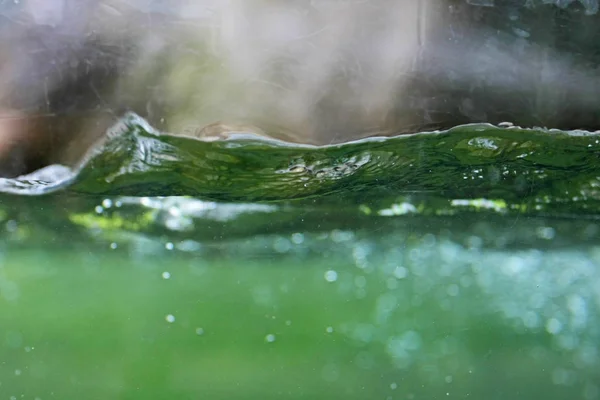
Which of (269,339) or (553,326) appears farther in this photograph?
(553,326)

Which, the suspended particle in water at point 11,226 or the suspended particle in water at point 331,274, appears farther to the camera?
the suspended particle in water at point 331,274

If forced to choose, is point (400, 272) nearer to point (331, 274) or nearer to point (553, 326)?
point (331, 274)

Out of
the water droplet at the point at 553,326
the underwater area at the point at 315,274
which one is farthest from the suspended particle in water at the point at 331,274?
the water droplet at the point at 553,326

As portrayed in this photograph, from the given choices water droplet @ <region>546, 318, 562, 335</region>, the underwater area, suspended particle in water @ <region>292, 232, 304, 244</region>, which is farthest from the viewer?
water droplet @ <region>546, 318, 562, 335</region>

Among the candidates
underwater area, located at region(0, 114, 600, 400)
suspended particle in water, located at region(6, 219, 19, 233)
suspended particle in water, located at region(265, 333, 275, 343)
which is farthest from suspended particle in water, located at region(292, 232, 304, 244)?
suspended particle in water, located at region(6, 219, 19, 233)

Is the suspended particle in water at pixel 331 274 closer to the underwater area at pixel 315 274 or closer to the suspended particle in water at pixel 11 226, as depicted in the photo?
the underwater area at pixel 315 274

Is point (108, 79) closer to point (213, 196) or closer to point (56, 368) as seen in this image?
point (213, 196)

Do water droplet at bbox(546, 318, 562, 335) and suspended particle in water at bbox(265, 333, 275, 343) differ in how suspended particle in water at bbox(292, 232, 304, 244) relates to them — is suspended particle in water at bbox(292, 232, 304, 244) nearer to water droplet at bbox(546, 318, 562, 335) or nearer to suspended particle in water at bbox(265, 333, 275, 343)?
suspended particle in water at bbox(265, 333, 275, 343)

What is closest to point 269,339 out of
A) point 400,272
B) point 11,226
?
point 400,272

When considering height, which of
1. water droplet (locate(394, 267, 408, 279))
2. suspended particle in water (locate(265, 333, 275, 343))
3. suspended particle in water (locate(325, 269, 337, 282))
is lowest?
suspended particle in water (locate(265, 333, 275, 343))
